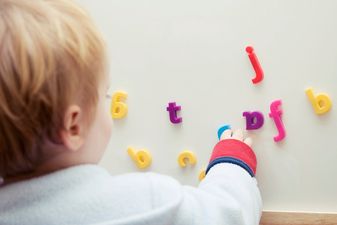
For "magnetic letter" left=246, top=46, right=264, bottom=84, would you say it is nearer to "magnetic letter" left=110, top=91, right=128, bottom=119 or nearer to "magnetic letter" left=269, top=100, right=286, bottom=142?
"magnetic letter" left=269, top=100, right=286, bottom=142

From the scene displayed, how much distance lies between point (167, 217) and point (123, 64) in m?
0.32

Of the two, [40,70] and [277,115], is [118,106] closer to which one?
[277,115]

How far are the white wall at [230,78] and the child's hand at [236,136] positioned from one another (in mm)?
12

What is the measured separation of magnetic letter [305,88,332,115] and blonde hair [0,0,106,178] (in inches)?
11.9

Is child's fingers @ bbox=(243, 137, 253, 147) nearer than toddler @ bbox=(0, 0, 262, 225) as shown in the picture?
No

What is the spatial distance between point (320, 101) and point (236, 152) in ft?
0.41

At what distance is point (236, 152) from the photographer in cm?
65

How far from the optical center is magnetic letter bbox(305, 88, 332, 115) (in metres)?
0.64

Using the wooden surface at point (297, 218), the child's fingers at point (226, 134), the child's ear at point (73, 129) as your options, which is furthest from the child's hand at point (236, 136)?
the child's ear at point (73, 129)

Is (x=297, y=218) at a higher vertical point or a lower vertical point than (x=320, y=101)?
lower

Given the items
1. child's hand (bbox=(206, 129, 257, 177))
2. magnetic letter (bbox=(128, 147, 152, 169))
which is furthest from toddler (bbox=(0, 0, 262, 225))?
magnetic letter (bbox=(128, 147, 152, 169))

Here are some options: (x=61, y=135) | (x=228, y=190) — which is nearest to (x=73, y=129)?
(x=61, y=135)

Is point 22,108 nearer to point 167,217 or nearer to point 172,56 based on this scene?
point 167,217

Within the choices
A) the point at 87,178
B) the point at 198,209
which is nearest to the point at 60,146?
the point at 87,178
